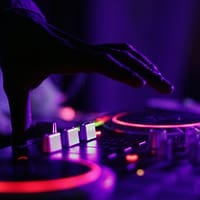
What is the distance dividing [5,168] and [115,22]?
9.33ft

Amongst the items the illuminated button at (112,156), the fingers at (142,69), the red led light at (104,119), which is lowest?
the red led light at (104,119)

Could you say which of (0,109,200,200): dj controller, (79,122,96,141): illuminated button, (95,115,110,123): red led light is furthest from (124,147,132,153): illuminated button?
(95,115,110,123): red led light

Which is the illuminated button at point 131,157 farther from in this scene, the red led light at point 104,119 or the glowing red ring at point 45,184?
the red led light at point 104,119

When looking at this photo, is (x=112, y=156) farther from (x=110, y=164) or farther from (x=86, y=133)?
(x=86, y=133)

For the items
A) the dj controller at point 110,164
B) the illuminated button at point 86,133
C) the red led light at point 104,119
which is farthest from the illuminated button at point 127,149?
the red led light at point 104,119

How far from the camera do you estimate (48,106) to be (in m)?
2.36

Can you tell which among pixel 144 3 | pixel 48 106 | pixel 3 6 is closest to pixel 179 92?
pixel 144 3

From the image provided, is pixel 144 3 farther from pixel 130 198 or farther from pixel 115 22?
pixel 130 198

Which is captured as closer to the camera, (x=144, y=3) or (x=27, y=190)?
(x=27, y=190)

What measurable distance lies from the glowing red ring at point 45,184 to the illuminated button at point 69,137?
0.19 meters

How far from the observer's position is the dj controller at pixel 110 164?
0.53 meters

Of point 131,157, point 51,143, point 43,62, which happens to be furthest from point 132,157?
point 43,62

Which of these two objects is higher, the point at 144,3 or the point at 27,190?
the point at 144,3

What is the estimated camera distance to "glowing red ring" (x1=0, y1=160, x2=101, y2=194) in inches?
21.0
